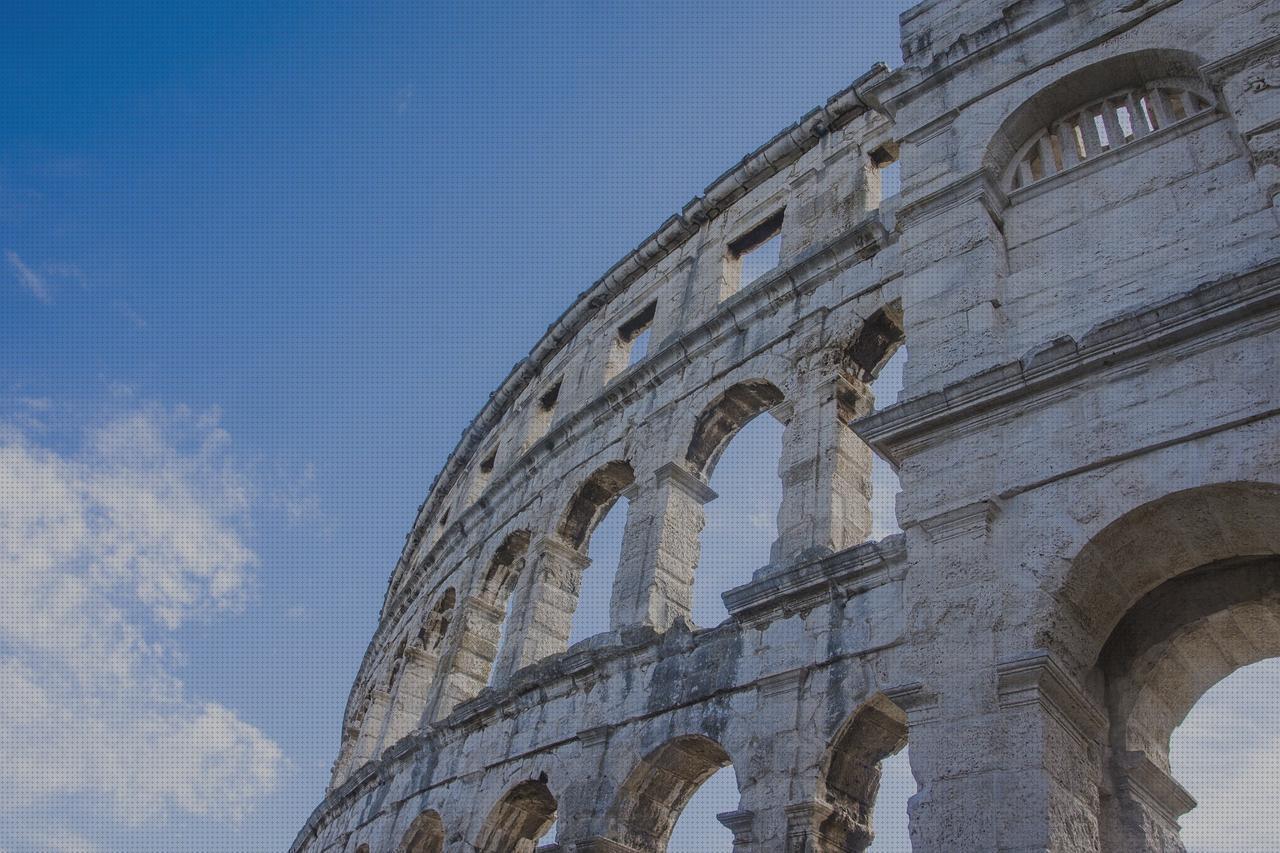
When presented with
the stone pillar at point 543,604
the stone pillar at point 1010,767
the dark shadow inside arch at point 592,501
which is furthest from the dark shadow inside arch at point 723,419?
the stone pillar at point 1010,767

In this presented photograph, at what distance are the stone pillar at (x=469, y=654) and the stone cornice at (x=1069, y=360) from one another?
699 centimetres

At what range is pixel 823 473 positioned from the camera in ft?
28.6

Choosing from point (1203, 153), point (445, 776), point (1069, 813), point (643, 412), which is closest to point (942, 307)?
point (1203, 153)

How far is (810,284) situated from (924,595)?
5.11 m

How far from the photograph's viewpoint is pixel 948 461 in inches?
246

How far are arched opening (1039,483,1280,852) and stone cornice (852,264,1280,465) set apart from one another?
887 mm

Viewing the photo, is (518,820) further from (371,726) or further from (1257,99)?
(1257,99)

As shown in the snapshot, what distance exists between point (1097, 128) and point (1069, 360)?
275 centimetres

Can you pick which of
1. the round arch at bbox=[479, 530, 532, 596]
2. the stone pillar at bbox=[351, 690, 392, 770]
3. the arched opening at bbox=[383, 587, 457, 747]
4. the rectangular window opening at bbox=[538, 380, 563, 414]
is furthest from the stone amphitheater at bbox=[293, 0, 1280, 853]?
the rectangular window opening at bbox=[538, 380, 563, 414]

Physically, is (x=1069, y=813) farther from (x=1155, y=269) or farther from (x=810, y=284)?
(x=810, y=284)

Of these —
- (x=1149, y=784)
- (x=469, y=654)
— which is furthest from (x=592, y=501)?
(x=1149, y=784)

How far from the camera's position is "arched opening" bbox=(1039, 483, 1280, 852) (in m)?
5.49

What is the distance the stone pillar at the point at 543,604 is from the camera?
35.5 ft

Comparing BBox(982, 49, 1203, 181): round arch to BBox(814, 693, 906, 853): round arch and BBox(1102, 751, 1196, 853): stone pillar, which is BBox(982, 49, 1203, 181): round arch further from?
Result: BBox(1102, 751, 1196, 853): stone pillar
